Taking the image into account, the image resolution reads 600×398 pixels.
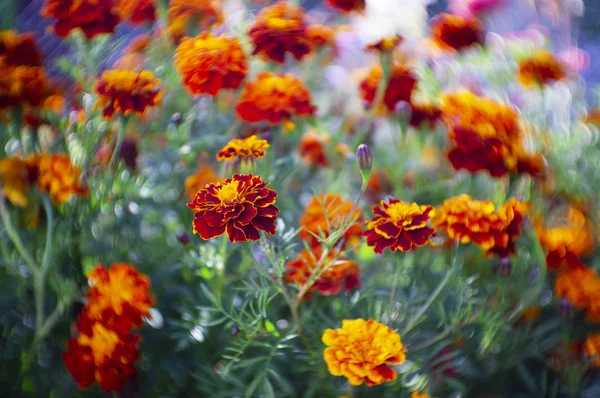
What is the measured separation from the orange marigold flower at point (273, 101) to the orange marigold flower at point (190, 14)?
0.20 meters

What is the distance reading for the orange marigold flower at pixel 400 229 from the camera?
2.01 feet

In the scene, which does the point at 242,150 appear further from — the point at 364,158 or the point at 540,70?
the point at 540,70

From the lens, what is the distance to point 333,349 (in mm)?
621

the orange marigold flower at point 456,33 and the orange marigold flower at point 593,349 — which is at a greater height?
the orange marigold flower at point 456,33

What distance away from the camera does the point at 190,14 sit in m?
0.94

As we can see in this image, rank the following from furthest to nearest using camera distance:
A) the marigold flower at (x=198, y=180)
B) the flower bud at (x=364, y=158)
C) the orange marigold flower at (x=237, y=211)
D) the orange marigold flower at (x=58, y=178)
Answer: the marigold flower at (x=198, y=180), the orange marigold flower at (x=58, y=178), the flower bud at (x=364, y=158), the orange marigold flower at (x=237, y=211)

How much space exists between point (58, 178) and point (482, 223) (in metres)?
0.58

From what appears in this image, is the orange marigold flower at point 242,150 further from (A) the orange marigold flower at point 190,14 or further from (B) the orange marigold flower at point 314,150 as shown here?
(A) the orange marigold flower at point 190,14

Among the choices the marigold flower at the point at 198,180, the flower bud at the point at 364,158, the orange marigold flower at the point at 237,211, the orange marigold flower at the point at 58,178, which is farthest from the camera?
the marigold flower at the point at 198,180

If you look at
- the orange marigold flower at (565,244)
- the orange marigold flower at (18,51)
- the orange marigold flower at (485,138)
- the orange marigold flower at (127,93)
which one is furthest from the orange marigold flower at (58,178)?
the orange marigold flower at (565,244)

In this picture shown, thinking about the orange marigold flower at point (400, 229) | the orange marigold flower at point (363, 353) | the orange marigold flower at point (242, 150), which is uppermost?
the orange marigold flower at point (242, 150)

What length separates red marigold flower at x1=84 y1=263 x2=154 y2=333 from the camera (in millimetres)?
721

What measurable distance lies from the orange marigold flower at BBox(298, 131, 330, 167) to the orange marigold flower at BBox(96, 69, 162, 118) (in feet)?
0.92

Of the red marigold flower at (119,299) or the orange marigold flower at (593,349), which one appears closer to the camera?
the red marigold flower at (119,299)
